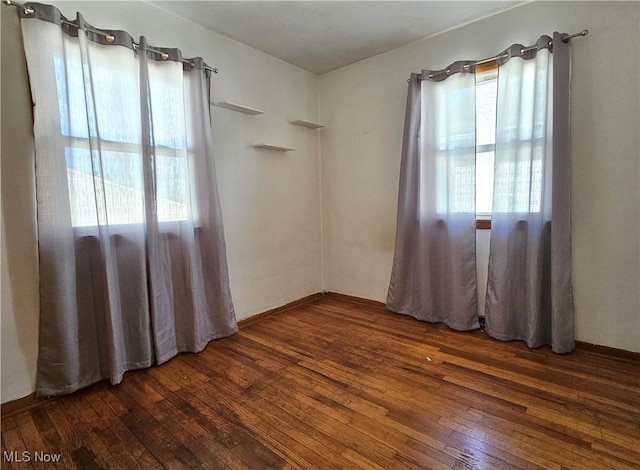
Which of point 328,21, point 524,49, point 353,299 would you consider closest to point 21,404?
point 353,299

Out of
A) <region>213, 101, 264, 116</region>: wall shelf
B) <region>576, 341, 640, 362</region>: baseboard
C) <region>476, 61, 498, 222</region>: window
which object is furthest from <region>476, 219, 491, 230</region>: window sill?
<region>213, 101, 264, 116</region>: wall shelf

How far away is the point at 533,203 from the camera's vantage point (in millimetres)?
2299

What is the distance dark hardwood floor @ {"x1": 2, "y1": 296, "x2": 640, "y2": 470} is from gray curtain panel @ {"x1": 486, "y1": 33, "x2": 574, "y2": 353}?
0.23m

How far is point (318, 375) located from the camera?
203 cm

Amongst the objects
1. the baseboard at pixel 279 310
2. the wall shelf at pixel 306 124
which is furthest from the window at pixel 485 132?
the baseboard at pixel 279 310

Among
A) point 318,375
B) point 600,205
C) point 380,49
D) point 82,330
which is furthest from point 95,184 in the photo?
point 600,205

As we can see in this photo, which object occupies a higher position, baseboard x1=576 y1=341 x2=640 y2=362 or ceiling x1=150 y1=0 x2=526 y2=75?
ceiling x1=150 y1=0 x2=526 y2=75

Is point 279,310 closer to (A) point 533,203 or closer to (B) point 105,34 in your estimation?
(A) point 533,203

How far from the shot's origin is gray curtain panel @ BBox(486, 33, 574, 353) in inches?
85.7

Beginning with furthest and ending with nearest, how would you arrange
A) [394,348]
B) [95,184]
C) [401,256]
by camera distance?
[401,256] → [394,348] → [95,184]

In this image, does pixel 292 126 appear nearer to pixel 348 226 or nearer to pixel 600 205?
pixel 348 226

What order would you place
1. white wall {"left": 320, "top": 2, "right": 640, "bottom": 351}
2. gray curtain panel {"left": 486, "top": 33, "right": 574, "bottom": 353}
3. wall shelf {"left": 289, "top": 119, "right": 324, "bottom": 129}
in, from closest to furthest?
white wall {"left": 320, "top": 2, "right": 640, "bottom": 351} → gray curtain panel {"left": 486, "top": 33, "right": 574, "bottom": 353} → wall shelf {"left": 289, "top": 119, "right": 324, "bottom": 129}

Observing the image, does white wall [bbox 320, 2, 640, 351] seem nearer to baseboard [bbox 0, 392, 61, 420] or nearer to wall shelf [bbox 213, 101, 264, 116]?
wall shelf [bbox 213, 101, 264, 116]

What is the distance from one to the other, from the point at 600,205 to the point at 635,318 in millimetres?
775
